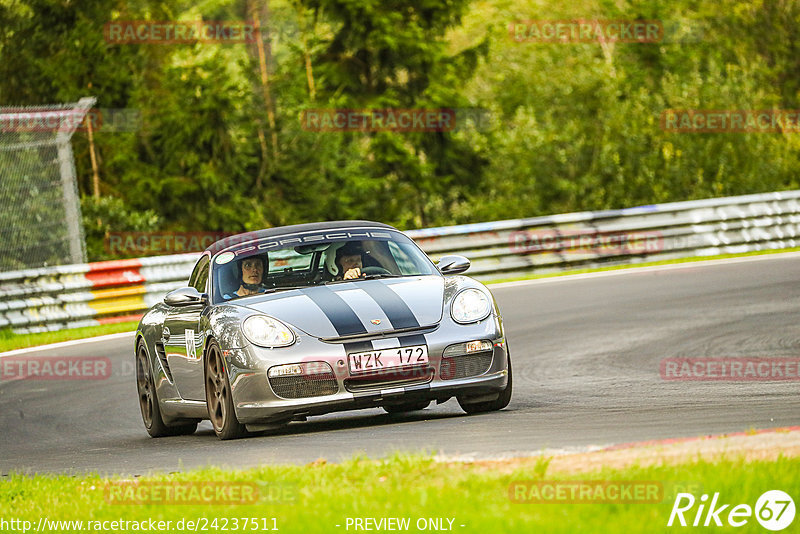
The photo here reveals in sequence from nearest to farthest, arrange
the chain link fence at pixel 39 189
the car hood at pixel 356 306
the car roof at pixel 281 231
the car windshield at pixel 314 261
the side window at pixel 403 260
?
the car hood at pixel 356 306 < the car windshield at pixel 314 261 < the side window at pixel 403 260 < the car roof at pixel 281 231 < the chain link fence at pixel 39 189

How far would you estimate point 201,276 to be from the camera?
960 cm

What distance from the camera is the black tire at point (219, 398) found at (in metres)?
8.20

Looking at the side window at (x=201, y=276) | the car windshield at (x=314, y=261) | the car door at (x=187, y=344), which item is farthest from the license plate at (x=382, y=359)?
the side window at (x=201, y=276)

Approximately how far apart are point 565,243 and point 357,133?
12368 mm

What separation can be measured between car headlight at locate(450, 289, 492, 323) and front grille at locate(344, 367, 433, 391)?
48 cm

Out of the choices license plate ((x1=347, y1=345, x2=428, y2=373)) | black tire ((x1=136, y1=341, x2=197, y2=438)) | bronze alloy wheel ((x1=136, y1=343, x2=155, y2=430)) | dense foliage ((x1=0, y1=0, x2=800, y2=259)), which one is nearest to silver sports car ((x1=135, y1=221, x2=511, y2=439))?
license plate ((x1=347, y1=345, x2=428, y2=373))

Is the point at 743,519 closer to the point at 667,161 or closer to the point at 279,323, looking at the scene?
the point at 279,323

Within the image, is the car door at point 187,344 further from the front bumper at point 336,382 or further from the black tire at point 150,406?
the front bumper at point 336,382

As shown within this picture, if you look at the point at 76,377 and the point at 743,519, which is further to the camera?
the point at 76,377

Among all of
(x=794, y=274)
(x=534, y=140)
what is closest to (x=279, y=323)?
(x=794, y=274)

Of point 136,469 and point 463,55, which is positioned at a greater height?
point 463,55

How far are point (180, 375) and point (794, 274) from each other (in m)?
9.52

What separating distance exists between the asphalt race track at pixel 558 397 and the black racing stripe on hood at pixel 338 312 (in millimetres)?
616

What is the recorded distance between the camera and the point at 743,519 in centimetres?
448
